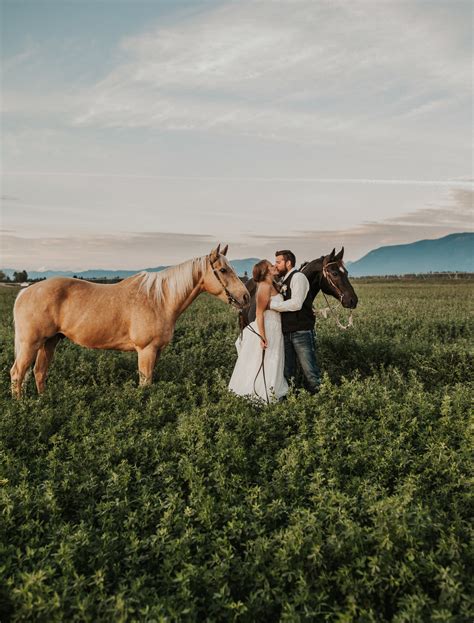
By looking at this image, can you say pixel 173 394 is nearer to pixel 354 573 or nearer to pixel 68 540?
pixel 68 540

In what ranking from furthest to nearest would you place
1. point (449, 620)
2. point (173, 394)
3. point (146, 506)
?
point (173, 394)
point (146, 506)
point (449, 620)

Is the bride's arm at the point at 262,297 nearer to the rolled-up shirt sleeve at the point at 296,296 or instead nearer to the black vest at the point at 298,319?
the rolled-up shirt sleeve at the point at 296,296

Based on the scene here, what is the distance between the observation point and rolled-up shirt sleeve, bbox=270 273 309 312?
6879 millimetres

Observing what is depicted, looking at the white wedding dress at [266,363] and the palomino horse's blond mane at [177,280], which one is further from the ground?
the palomino horse's blond mane at [177,280]

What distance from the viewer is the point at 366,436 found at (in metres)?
5.06

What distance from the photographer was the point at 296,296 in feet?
22.7

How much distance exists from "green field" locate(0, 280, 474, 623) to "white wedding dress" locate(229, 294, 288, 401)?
0.54m

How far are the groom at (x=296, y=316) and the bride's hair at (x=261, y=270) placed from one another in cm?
28

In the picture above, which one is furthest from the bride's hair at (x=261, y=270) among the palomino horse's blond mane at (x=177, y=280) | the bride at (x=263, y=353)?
the palomino horse's blond mane at (x=177, y=280)

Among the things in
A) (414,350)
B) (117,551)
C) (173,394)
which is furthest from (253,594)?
(414,350)

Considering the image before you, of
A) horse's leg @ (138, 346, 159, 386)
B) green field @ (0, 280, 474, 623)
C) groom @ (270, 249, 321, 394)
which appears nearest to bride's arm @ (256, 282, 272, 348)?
groom @ (270, 249, 321, 394)

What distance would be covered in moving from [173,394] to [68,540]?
347cm

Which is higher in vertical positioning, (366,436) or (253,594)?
(366,436)

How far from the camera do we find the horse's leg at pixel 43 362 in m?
7.78
